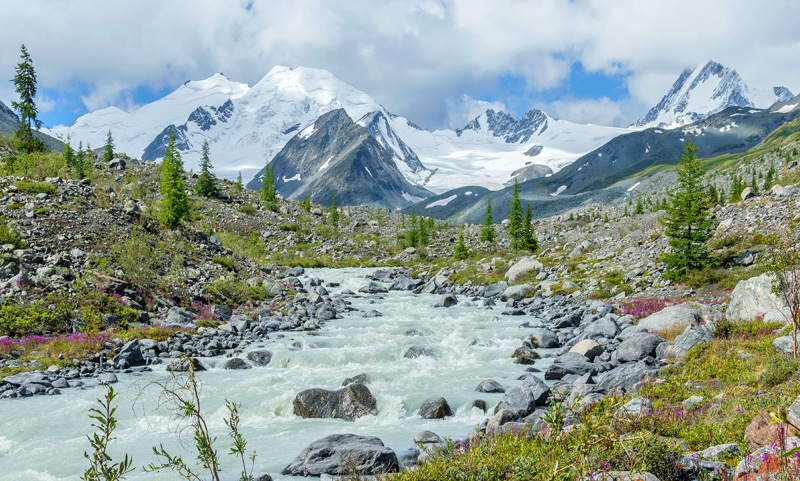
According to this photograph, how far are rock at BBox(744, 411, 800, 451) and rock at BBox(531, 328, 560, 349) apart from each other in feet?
40.9

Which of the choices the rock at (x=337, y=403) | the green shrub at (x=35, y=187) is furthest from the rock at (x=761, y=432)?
the green shrub at (x=35, y=187)

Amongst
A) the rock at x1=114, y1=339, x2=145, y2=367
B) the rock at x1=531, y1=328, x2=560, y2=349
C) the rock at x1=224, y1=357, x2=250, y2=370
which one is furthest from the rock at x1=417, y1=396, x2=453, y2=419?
the rock at x1=114, y1=339, x2=145, y2=367

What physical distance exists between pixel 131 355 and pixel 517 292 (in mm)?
24332

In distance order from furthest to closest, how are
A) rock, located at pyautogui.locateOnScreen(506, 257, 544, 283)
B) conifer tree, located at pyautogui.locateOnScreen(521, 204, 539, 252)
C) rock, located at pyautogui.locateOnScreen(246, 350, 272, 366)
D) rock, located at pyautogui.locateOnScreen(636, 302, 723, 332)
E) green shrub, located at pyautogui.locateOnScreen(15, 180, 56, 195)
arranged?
conifer tree, located at pyautogui.locateOnScreen(521, 204, 539, 252) → rock, located at pyautogui.locateOnScreen(506, 257, 544, 283) → green shrub, located at pyautogui.locateOnScreen(15, 180, 56, 195) → rock, located at pyautogui.locateOnScreen(246, 350, 272, 366) → rock, located at pyautogui.locateOnScreen(636, 302, 723, 332)

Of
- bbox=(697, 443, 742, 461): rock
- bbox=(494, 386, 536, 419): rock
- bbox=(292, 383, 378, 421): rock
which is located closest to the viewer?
bbox=(697, 443, 742, 461): rock

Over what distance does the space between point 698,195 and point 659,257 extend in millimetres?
4872

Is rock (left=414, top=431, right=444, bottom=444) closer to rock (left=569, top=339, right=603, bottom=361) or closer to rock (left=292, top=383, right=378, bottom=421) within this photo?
rock (left=292, top=383, right=378, bottom=421)

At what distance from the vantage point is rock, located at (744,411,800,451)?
19.0ft

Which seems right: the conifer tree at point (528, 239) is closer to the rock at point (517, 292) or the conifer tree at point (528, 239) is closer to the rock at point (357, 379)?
the rock at point (517, 292)

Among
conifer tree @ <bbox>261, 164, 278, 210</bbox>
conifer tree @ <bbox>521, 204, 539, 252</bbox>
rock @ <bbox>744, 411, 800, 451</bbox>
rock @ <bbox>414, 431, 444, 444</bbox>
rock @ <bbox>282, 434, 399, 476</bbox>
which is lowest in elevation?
rock @ <bbox>414, 431, 444, 444</bbox>

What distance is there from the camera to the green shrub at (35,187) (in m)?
23.4

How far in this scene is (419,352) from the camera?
1800 centimetres

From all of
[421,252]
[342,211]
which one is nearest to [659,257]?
[421,252]

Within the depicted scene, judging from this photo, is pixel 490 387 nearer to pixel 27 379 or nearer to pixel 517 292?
pixel 27 379
